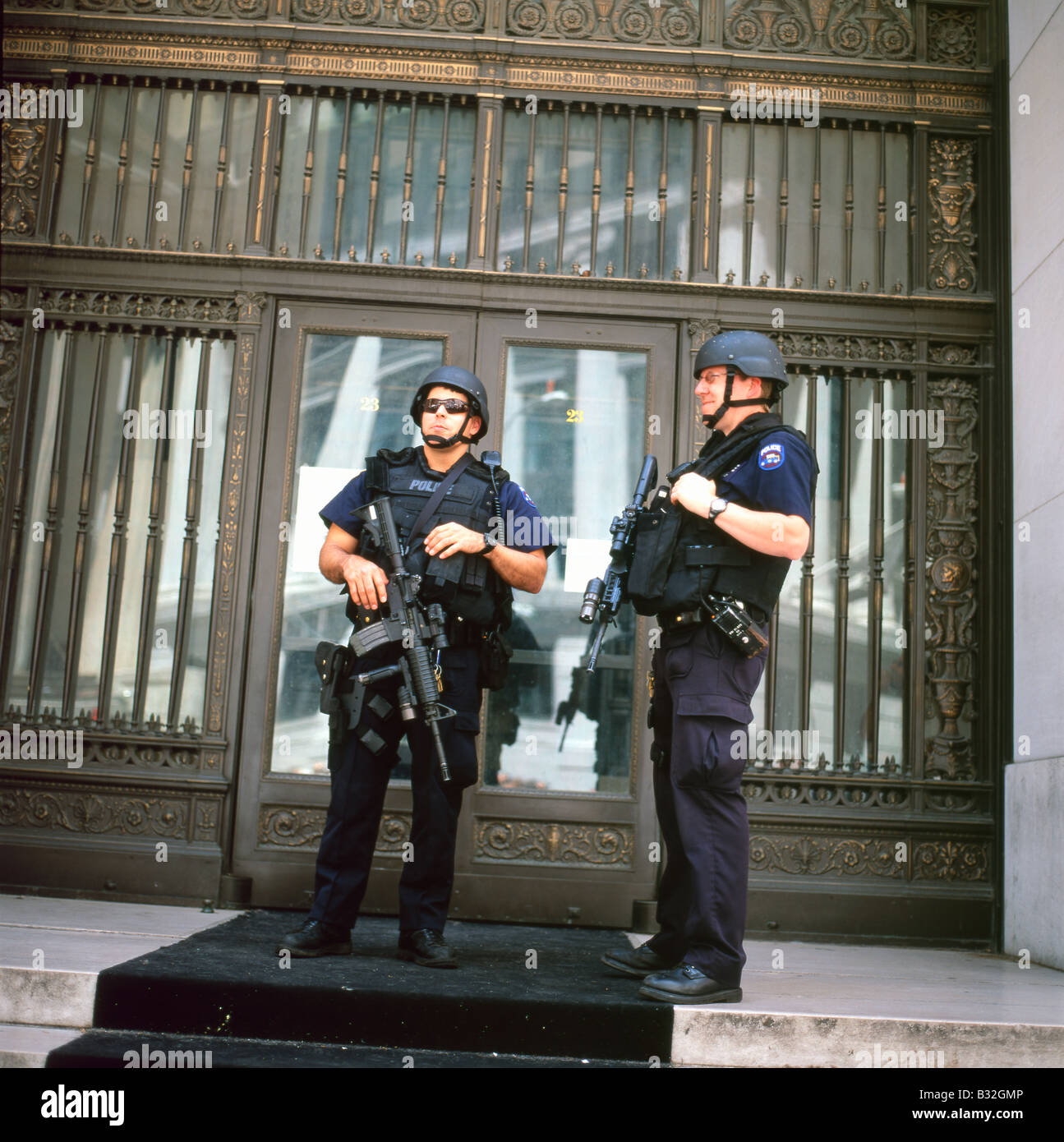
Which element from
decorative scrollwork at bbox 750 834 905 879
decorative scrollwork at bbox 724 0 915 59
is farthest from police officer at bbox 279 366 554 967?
decorative scrollwork at bbox 724 0 915 59

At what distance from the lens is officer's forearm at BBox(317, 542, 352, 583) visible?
4.95 metres

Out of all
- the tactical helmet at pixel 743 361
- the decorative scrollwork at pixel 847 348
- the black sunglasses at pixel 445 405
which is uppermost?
the decorative scrollwork at pixel 847 348

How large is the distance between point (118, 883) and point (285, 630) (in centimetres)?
146

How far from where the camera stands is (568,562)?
6328 mm

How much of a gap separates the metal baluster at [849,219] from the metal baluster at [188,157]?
347cm

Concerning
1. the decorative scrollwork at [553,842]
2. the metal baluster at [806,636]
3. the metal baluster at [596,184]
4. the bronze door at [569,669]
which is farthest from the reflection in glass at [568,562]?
the metal baluster at [806,636]

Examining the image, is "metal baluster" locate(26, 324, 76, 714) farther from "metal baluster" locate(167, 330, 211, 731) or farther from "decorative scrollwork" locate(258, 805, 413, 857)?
"decorative scrollwork" locate(258, 805, 413, 857)

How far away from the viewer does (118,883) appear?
19.8 feet

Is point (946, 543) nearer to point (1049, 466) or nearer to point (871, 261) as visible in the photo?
point (1049, 466)

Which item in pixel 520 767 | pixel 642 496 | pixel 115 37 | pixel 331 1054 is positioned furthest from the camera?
pixel 115 37

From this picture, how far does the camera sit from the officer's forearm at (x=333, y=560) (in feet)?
16.3

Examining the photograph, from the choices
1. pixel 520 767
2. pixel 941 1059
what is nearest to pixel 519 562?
pixel 520 767

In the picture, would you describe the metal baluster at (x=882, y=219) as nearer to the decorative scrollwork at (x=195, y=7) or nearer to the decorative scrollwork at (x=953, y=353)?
the decorative scrollwork at (x=953, y=353)

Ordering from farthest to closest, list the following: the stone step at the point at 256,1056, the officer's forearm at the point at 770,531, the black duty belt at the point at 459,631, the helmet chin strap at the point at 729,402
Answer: the black duty belt at the point at 459,631 < the helmet chin strap at the point at 729,402 < the officer's forearm at the point at 770,531 < the stone step at the point at 256,1056
